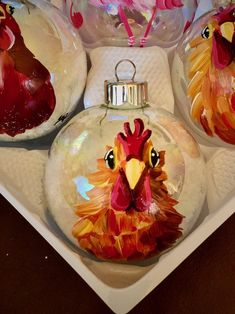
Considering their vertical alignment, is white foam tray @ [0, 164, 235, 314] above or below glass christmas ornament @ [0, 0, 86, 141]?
below

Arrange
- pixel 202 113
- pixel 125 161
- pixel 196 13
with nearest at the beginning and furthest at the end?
pixel 125 161 → pixel 202 113 → pixel 196 13

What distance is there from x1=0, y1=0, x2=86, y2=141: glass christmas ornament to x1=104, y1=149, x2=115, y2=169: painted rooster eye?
14 centimetres

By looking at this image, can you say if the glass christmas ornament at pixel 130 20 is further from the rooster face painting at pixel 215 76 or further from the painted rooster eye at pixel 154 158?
the painted rooster eye at pixel 154 158

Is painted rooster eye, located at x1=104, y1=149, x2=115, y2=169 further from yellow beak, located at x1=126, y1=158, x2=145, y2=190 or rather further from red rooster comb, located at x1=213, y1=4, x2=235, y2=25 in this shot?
red rooster comb, located at x1=213, y1=4, x2=235, y2=25

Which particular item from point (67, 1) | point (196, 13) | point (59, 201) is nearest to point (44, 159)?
point (59, 201)

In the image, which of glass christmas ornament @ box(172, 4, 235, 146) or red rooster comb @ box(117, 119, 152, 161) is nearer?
red rooster comb @ box(117, 119, 152, 161)

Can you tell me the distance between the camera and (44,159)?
0.69 meters

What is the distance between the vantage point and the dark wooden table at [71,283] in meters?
0.59

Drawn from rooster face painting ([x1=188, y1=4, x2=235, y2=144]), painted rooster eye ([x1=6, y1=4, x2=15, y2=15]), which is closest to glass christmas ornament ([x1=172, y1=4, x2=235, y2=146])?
rooster face painting ([x1=188, y1=4, x2=235, y2=144])

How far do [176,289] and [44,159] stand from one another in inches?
9.8

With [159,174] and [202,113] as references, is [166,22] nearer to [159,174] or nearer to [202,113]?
[202,113]

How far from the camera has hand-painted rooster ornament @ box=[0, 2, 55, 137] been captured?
0.59 meters

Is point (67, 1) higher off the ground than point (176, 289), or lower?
higher

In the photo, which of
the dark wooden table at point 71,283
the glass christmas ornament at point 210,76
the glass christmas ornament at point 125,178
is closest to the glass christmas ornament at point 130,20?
the glass christmas ornament at point 210,76
